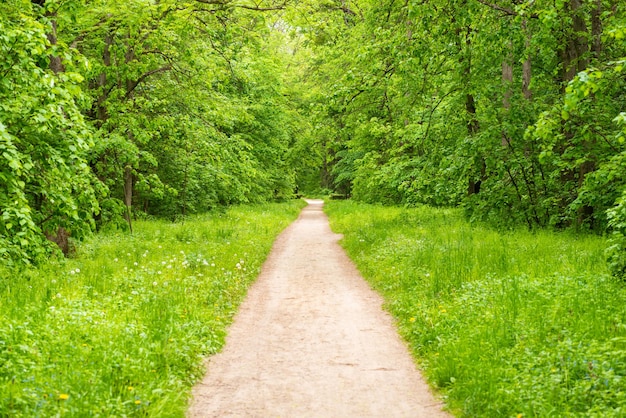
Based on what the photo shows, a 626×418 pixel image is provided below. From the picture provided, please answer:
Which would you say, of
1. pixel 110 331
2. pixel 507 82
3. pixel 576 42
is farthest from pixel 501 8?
pixel 110 331

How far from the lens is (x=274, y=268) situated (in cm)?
1226

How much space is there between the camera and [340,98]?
1117 cm

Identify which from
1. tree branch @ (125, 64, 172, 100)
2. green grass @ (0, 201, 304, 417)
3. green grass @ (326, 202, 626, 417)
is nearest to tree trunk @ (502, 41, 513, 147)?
green grass @ (326, 202, 626, 417)

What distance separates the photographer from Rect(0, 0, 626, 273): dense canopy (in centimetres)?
663

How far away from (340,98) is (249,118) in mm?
4345

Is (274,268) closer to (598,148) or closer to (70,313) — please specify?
(70,313)

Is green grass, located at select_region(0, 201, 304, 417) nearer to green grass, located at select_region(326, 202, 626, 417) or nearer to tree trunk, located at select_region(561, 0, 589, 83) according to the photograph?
green grass, located at select_region(326, 202, 626, 417)

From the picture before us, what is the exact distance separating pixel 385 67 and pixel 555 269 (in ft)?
19.8

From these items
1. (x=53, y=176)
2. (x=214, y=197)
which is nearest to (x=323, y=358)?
(x=53, y=176)

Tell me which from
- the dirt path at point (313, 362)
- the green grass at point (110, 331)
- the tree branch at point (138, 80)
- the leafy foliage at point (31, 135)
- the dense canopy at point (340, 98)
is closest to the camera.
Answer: the green grass at point (110, 331)

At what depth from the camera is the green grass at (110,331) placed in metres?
4.17

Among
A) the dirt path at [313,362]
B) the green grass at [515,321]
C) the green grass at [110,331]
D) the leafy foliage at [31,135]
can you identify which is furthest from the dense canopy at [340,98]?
the dirt path at [313,362]

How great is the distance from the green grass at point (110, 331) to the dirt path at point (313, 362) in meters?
0.35

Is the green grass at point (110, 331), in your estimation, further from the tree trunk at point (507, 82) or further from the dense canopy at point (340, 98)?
the tree trunk at point (507, 82)
